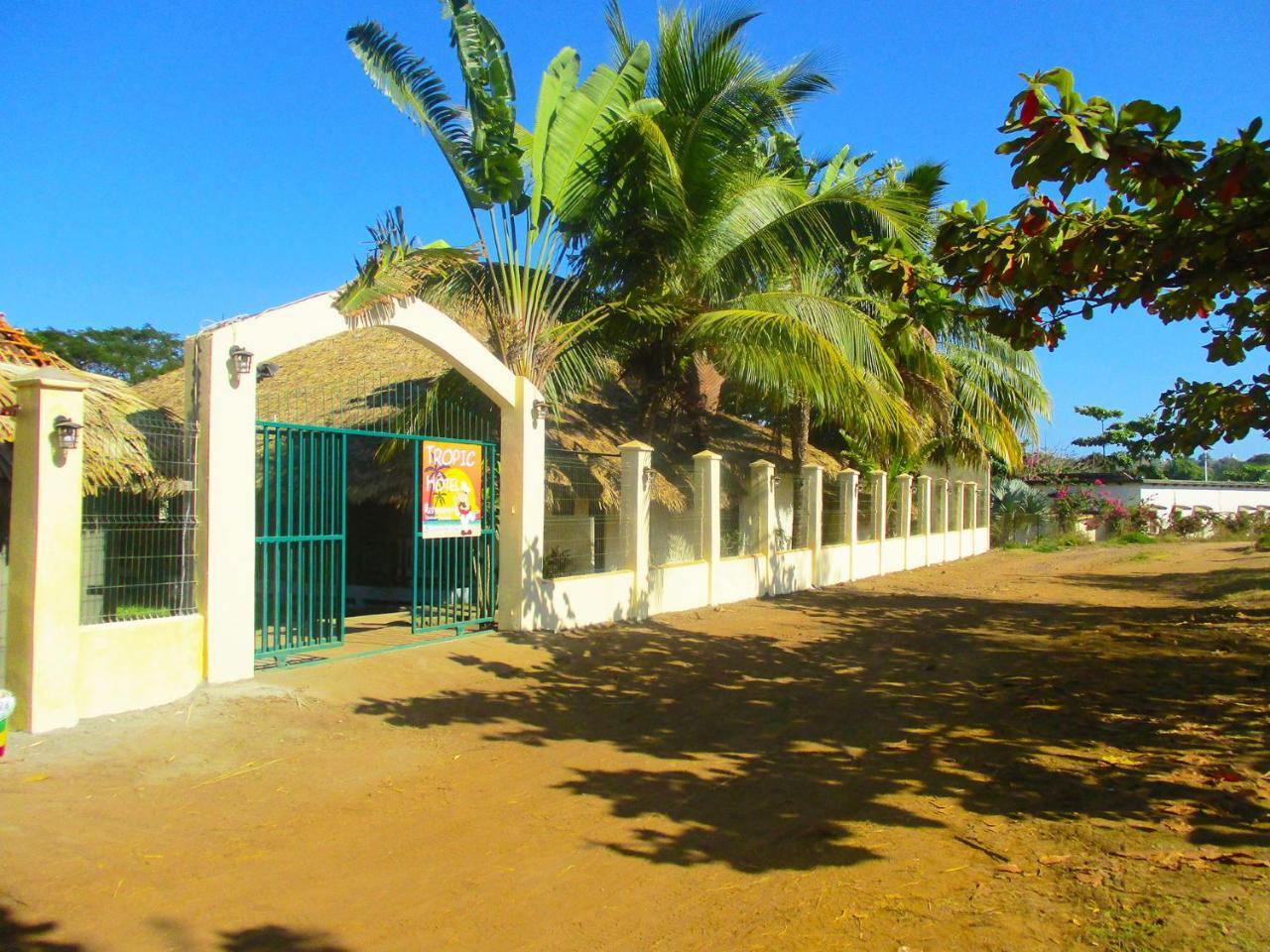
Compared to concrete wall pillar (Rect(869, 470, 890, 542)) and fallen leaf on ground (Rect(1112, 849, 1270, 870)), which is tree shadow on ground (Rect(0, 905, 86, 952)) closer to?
fallen leaf on ground (Rect(1112, 849, 1270, 870))

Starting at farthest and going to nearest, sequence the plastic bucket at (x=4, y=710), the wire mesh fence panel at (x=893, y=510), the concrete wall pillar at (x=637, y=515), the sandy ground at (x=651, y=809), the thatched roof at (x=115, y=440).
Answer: the wire mesh fence panel at (x=893, y=510), the concrete wall pillar at (x=637, y=515), the thatched roof at (x=115, y=440), the plastic bucket at (x=4, y=710), the sandy ground at (x=651, y=809)

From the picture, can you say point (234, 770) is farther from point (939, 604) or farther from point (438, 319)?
point (939, 604)

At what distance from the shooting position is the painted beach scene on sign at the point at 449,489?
999 cm

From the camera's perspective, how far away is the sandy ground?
4078mm

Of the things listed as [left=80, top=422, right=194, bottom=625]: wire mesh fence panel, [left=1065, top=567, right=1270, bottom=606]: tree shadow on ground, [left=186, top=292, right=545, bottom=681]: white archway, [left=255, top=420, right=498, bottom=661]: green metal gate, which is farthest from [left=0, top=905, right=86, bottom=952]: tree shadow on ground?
[left=1065, top=567, right=1270, bottom=606]: tree shadow on ground

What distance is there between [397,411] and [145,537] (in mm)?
6072

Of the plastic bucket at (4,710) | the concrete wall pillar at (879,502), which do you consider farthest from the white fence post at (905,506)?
the plastic bucket at (4,710)

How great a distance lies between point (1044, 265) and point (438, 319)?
5607 millimetres

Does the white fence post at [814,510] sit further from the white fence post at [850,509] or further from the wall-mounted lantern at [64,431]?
the wall-mounted lantern at [64,431]

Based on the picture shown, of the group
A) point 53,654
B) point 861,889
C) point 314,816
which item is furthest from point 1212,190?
point 53,654

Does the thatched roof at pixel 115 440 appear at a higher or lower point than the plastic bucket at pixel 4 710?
higher

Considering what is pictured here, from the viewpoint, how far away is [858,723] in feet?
25.0

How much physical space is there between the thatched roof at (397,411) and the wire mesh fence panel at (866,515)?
1646 millimetres

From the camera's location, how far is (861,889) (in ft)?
14.4
